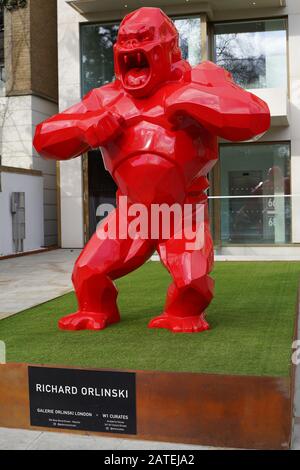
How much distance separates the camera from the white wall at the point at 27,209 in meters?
12.8

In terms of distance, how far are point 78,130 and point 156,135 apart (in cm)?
51

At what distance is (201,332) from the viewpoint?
13.1 ft

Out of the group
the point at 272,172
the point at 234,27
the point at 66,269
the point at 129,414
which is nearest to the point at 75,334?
the point at 129,414

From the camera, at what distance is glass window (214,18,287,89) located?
13156 millimetres

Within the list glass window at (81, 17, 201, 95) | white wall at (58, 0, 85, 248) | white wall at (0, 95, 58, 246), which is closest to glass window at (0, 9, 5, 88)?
white wall at (0, 95, 58, 246)

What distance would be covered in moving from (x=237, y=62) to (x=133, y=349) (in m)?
11.0

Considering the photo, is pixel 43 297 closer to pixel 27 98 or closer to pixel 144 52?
pixel 144 52

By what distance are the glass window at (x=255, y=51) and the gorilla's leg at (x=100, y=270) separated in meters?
9.83

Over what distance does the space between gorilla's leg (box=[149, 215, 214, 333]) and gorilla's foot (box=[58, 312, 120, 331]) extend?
1.38 ft

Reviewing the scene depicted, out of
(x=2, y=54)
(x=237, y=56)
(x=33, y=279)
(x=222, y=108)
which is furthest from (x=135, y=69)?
(x=2, y=54)

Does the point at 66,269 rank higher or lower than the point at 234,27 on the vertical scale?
lower

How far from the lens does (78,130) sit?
3781 millimetres

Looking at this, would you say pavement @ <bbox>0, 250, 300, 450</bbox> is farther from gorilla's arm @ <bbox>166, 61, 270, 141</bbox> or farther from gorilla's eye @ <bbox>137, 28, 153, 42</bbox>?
gorilla's eye @ <bbox>137, 28, 153, 42</bbox>

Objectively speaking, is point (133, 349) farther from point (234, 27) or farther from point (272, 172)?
point (234, 27)
